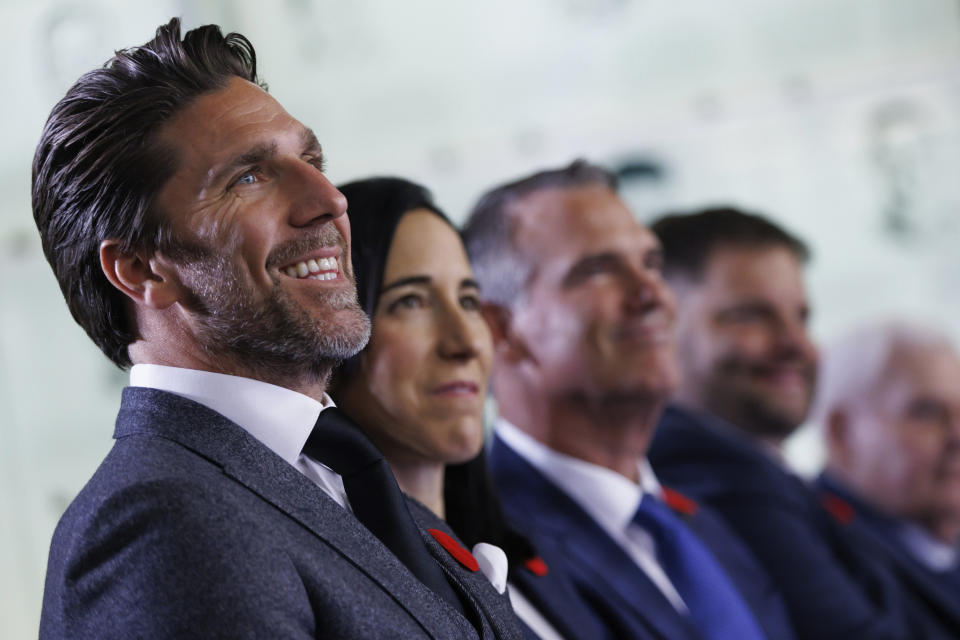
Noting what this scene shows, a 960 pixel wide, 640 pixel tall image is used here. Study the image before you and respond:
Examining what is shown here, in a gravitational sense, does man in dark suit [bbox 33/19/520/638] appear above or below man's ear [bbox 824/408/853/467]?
above

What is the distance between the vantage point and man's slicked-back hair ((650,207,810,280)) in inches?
111

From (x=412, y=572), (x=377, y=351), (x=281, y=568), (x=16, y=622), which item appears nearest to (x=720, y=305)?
(x=377, y=351)

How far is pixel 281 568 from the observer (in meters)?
1.05

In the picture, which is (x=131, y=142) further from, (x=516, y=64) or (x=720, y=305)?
(x=516, y=64)

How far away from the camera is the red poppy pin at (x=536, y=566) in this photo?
5.92 ft

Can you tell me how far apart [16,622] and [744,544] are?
2223 millimetres

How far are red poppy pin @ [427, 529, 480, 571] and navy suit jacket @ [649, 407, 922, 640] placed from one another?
1.33 m

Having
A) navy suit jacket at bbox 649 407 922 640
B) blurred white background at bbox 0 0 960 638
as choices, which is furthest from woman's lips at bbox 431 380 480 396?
blurred white background at bbox 0 0 960 638

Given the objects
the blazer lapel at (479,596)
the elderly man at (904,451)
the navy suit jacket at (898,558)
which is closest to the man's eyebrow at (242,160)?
the blazer lapel at (479,596)

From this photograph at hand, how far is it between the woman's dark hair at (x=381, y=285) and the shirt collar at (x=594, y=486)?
0.32 m

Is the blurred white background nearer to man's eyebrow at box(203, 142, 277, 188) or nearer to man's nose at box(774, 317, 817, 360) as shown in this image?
man's nose at box(774, 317, 817, 360)

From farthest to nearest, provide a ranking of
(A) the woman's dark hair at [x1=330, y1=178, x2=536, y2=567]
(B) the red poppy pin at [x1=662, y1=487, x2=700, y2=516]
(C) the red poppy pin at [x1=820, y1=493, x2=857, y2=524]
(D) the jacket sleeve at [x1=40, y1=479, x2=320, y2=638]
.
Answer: (C) the red poppy pin at [x1=820, y1=493, x2=857, y2=524]
(B) the red poppy pin at [x1=662, y1=487, x2=700, y2=516]
(A) the woman's dark hair at [x1=330, y1=178, x2=536, y2=567]
(D) the jacket sleeve at [x1=40, y1=479, x2=320, y2=638]

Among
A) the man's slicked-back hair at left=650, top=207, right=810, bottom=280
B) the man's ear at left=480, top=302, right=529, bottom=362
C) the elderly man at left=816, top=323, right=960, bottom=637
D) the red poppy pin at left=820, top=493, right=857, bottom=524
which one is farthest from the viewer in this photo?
the elderly man at left=816, top=323, right=960, bottom=637

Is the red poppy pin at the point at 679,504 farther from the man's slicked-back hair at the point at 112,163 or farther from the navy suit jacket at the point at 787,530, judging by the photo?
the man's slicked-back hair at the point at 112,163
